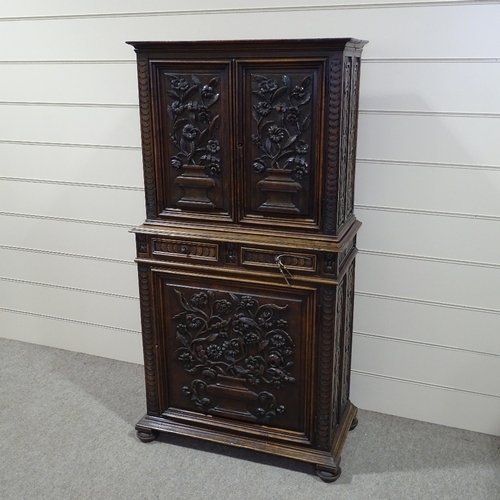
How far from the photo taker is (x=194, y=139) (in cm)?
198

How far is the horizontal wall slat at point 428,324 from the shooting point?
2322 mm

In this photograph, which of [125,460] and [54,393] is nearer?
[125,460]

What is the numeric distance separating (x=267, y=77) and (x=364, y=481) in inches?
58.9

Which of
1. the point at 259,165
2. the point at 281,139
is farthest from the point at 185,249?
the point at 281,139

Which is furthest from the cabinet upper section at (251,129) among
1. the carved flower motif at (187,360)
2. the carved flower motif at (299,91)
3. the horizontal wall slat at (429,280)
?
the carved flower motif at (187,360)

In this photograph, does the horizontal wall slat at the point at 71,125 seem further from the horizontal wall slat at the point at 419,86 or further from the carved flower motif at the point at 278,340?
the carved flower motif at the point at 278,340

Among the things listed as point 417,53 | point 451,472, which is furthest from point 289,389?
point 417,53

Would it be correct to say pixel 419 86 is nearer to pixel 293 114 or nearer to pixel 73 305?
pixel 293 114

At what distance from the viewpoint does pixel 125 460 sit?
7.43ft

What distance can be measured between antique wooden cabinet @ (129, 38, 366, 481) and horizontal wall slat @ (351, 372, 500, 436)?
303 mm

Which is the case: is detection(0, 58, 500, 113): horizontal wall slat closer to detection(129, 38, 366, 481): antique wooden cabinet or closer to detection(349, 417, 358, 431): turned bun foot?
detection(129, 38, 366, 481): antique wooden cabinet

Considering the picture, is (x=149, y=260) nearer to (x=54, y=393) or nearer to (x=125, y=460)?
(x=125, y=460)

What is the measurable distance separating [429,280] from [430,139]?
0.57 metres

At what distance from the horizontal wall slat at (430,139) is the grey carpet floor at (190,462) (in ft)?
3.75
